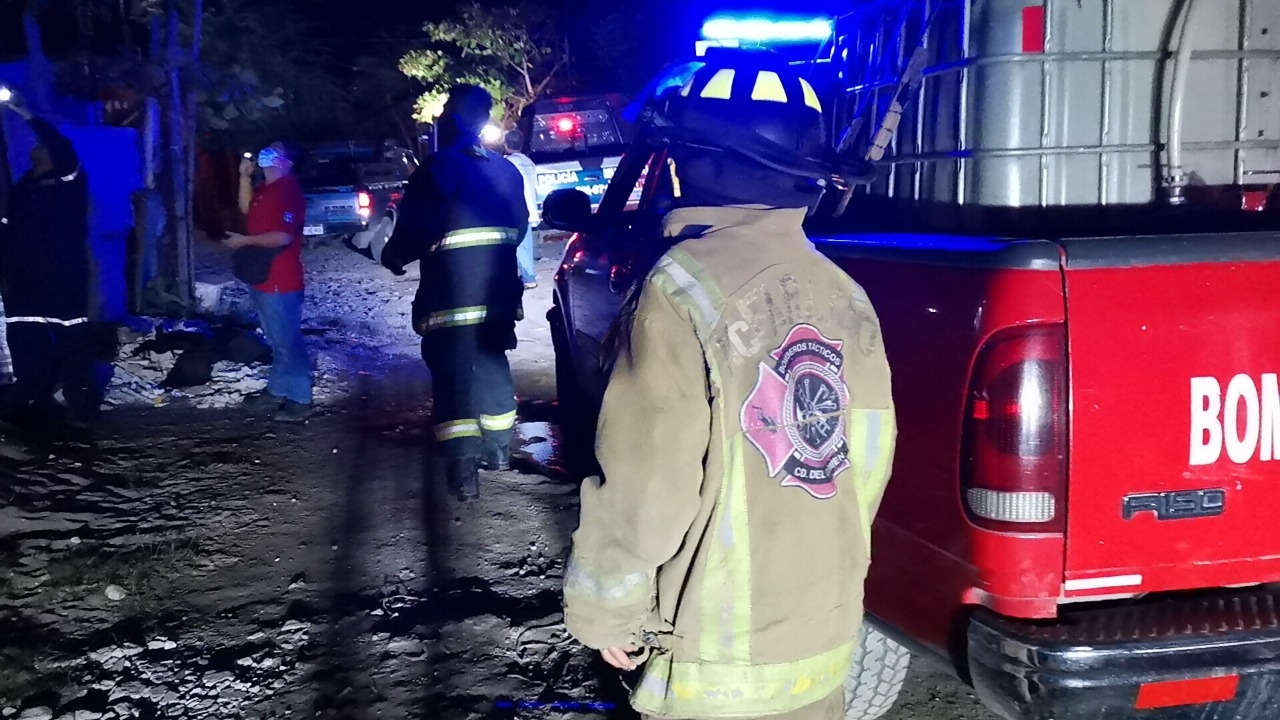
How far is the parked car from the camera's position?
14.2 metres

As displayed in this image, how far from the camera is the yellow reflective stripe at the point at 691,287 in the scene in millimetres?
1575

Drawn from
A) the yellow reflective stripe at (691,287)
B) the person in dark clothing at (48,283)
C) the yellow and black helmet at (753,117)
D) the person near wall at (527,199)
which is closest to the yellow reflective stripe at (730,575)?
the yellow reflective stripe at (691,287)

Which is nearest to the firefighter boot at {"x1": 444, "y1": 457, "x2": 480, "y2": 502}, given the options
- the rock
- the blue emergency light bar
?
the rock

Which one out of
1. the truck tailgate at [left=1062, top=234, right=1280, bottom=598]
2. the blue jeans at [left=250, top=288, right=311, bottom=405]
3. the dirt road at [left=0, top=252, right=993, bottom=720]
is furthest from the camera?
the blue jeans at [left=250, top=288, right=311, bottom=405]

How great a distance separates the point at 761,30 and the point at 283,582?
10.1ft

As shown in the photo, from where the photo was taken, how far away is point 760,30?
13.9 feet

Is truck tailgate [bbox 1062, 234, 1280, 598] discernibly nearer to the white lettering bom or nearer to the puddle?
the white lettering bom

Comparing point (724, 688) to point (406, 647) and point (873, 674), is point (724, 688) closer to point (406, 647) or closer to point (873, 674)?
point (873, 674)

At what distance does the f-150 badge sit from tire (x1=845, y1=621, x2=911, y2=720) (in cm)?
110

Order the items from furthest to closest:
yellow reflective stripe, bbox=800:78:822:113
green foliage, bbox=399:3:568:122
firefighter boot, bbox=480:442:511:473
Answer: green foliage, bbox=399:3:568:122, firefighter boot, bbox=480:442:511:473, yellow reflective stripe, bbox=800:78:822:113

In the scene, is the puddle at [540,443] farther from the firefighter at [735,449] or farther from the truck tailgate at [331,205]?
the truck tailgate at [331,205]

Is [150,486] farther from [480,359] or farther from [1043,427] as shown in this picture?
[1043,427]

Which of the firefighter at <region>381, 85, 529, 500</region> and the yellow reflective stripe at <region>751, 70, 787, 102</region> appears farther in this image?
the firefighter at <region>381, 85, 529, 500</region>

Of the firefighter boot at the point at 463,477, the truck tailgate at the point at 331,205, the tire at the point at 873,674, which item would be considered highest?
the truck tailgate at the point at 331,205
